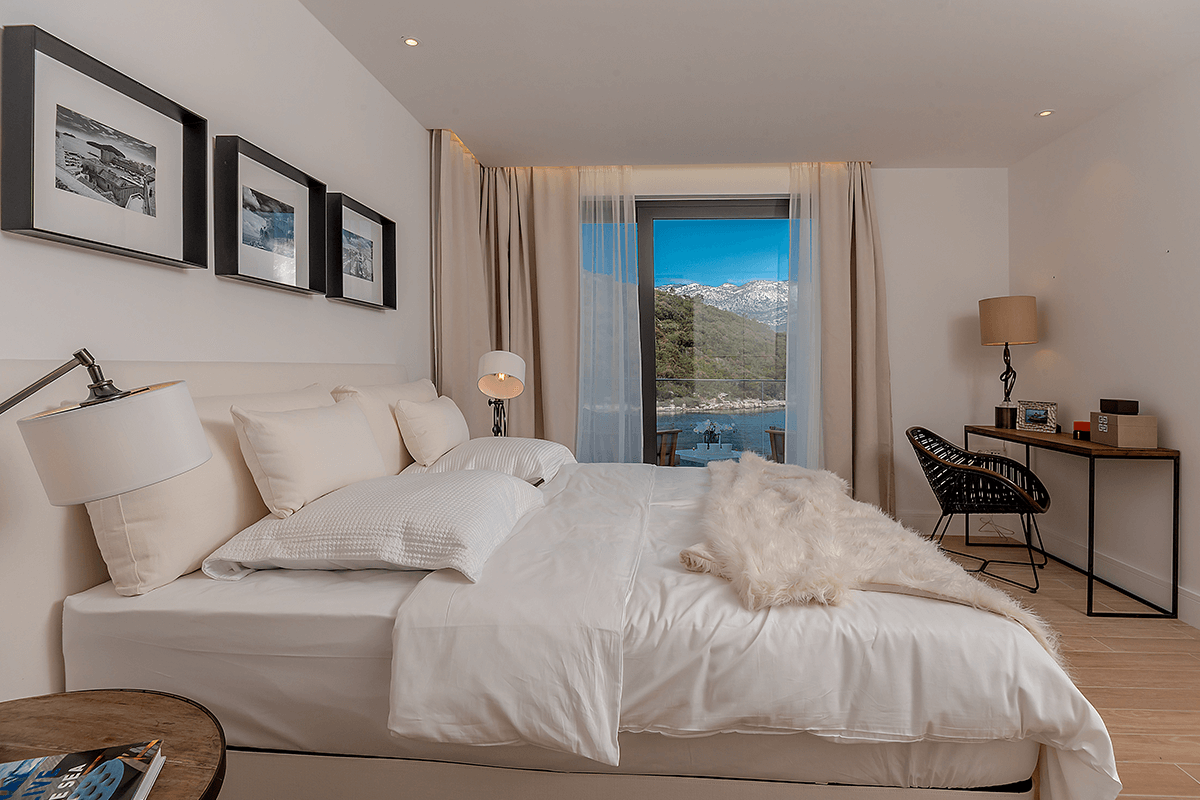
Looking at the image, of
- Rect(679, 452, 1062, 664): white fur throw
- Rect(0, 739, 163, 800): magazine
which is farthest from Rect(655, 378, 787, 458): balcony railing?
Rect(0, 739, 163, 800): magazine

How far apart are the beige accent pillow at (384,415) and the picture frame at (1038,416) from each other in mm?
3616

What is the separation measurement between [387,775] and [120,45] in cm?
193

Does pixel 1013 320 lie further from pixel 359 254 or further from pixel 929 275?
pixel 359 254

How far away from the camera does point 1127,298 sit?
11.1ft

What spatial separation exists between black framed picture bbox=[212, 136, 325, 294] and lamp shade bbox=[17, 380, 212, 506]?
1.11 m

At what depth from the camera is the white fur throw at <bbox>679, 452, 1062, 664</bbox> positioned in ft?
4.71

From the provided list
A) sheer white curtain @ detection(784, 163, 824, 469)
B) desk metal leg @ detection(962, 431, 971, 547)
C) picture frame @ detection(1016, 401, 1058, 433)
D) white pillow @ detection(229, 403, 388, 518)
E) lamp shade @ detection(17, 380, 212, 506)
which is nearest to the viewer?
lamp shade @ detection(17, 380, 212, 506)

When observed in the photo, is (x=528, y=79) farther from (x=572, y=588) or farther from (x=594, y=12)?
(x=572, y=588)

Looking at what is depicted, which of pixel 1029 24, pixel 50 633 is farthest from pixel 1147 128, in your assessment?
pixel 50 633

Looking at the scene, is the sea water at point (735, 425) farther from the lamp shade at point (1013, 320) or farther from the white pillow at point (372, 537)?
the white pillow at point (372, 537)

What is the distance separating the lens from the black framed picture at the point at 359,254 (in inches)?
105

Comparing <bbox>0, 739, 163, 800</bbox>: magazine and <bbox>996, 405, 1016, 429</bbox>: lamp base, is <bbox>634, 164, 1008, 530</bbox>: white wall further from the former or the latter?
<bbox>0, 739, 163, 800</bbox>: magazine

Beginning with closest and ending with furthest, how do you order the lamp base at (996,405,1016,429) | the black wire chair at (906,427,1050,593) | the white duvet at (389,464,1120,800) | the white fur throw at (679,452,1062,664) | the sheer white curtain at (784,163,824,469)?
the white duvet at (389,464,1120,800), the white fur throw at (679,452,1062,664), the black wire chair at (906,427,1050,593), the lamp base at (996,405,1016,429), the sheer white curtain at (784,163,824,469)

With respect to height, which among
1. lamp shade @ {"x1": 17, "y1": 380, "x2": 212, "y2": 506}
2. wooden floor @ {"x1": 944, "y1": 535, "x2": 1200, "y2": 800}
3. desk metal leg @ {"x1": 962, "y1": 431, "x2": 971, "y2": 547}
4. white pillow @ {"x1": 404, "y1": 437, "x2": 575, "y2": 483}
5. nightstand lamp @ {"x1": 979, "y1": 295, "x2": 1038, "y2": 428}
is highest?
nightstand lamp @ {"x1": 979, "y1": 295, "x2": 1038, "y2": 428}
